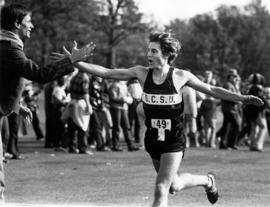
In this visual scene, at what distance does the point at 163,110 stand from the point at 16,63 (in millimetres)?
1561

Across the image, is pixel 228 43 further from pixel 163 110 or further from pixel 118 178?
pixel 163 110

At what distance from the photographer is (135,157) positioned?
572 inches

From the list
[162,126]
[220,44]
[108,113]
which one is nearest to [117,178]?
[162,126]

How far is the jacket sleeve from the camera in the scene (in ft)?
19.9

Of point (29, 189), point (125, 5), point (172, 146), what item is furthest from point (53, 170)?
point (125, 5)

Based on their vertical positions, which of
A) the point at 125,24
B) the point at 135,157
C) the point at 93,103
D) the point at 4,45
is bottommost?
the point at 135,157

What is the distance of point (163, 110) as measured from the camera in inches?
268

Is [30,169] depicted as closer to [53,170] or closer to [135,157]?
[53,170]

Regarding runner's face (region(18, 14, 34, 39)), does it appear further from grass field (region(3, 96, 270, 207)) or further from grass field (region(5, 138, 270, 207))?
grass field (region(5, 138, 270, 207))

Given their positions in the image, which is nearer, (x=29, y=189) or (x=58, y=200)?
(x=58, y=200)

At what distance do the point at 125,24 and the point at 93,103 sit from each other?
A: 3818 centimetres

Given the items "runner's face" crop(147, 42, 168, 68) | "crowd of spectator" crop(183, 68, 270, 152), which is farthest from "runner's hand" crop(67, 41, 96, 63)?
"crowd of spectator" crop(183, 68, 270, 152)

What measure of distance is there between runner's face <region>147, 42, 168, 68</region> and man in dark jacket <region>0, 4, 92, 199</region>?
2.71ft

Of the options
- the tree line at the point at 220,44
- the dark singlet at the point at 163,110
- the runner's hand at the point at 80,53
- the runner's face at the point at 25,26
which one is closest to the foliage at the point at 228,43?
the tree line at the point at 220,44
